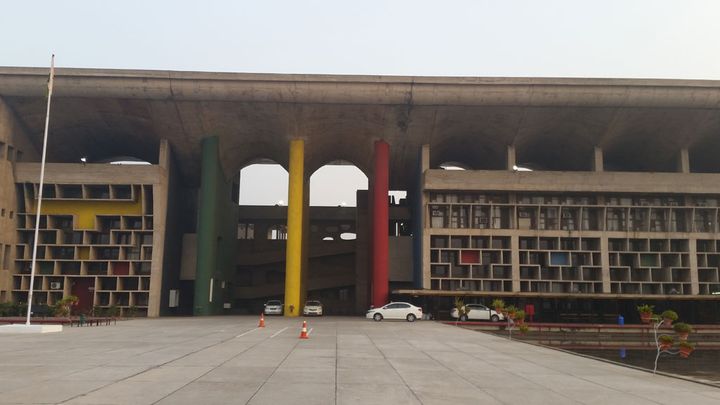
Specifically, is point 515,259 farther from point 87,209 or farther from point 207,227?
point 87,209

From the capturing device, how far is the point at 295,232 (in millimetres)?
45469

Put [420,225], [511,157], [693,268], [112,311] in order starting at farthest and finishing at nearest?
[511,157] → [420,225] → [693,268] → [112,311]

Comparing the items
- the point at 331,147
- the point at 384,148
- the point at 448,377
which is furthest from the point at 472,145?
the point at 448,377

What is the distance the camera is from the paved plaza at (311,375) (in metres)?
9.95

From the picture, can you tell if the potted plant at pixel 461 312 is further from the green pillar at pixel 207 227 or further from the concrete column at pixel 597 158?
the green pillar at pixel 207 227

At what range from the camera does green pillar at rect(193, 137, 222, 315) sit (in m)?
45.8

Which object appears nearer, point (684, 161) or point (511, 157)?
point (684, 161)

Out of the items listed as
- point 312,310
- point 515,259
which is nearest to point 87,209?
point 312,310

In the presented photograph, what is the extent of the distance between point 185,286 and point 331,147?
20281mm

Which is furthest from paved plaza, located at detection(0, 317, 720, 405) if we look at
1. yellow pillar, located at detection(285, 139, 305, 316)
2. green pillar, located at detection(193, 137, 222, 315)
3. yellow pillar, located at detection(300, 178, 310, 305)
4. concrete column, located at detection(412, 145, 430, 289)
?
yellow pillar, located at detection(300, 178, 310, 305)

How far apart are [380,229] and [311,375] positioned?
33.8 meters

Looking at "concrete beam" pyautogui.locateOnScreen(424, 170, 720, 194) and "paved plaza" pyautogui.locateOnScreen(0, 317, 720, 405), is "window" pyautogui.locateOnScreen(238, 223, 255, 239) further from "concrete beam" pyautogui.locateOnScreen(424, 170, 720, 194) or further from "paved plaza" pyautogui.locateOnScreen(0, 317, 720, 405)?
"paved plaza" pyautogui.locateOnScreen(0, 317, 720, 405)

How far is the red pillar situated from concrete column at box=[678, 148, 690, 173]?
84.9ft

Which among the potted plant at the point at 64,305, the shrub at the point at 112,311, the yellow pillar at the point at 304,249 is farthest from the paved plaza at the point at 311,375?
the yellow pillar at the point at 304,249
